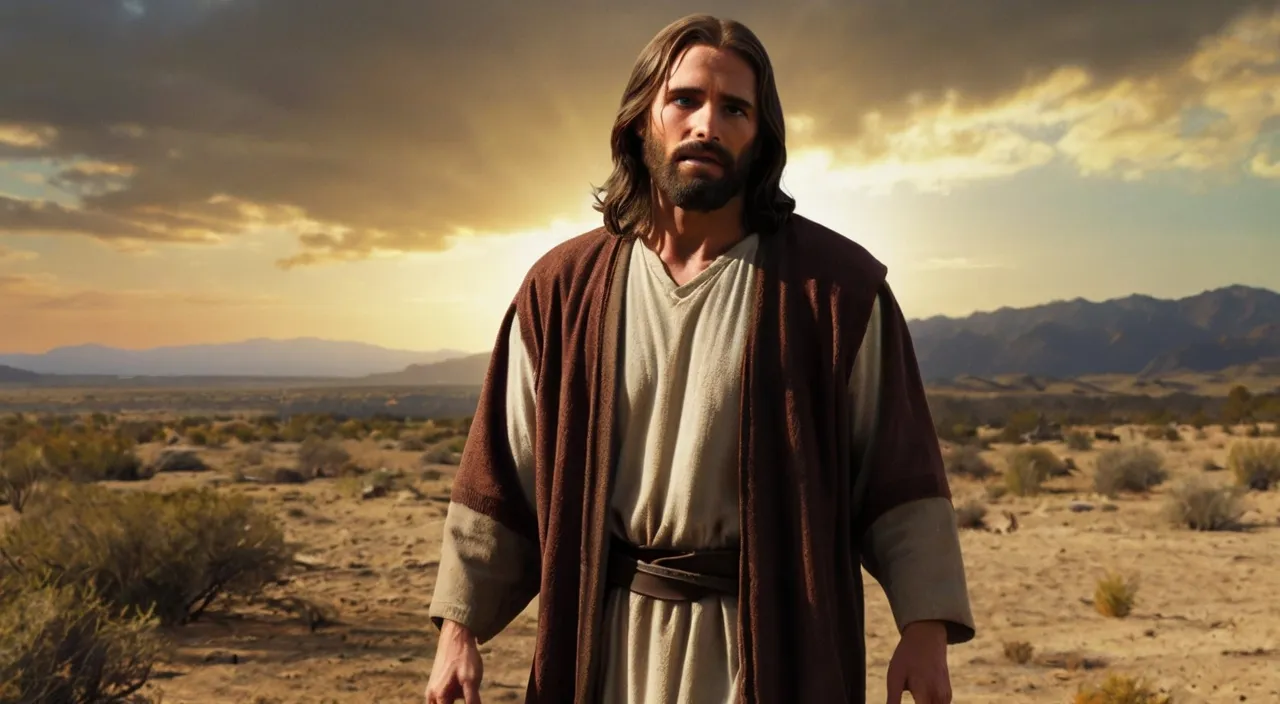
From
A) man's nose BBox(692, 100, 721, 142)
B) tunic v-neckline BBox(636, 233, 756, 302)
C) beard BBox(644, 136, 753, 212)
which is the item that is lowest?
tunic v-neckline BBox(636, 233, 756, 302)

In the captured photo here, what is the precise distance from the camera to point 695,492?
2117 mm

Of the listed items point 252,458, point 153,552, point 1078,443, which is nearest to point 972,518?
point 153,552

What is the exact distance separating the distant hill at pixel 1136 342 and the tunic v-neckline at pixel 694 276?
140m

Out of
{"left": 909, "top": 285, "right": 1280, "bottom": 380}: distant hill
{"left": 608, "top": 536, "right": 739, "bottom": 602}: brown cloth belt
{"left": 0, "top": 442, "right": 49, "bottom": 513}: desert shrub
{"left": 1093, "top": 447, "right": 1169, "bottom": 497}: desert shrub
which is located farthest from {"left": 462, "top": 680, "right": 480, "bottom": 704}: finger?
{"left": 909, "top": 285, "right": 1280, "bottom": 380}: distant hill

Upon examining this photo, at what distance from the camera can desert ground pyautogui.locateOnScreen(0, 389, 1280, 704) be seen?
702cm

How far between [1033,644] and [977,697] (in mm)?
1554

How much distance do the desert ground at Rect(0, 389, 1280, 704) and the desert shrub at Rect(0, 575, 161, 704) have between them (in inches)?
16.0

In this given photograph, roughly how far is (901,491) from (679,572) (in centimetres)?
51

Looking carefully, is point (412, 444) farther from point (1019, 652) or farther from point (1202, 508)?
point (1019, 652)

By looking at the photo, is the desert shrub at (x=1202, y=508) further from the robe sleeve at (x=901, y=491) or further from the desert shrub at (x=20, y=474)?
the desert shrub at (x=20, y=474)

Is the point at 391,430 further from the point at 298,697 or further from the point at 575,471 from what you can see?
the point at 575,471

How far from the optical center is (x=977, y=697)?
682cm

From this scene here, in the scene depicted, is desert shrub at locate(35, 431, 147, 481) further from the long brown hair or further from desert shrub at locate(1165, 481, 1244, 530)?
the long brown hair

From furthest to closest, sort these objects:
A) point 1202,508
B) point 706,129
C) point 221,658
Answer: point 1202,508, point 221,658, point 706,129
